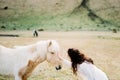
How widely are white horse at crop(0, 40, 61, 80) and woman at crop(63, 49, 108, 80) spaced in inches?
9.7

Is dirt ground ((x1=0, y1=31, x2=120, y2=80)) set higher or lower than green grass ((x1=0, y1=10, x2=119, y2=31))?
lower

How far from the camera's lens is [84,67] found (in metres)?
2.80

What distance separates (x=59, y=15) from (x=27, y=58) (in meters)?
1.16

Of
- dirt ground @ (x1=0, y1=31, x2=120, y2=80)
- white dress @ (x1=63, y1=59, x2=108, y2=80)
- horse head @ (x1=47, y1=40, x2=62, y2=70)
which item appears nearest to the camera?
white dress @ (x1=63, y1=59, x2=108, y2=80)

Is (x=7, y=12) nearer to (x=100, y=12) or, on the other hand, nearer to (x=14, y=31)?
(x=14, y=31)

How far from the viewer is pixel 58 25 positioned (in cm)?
419

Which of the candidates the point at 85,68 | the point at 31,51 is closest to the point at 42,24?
the point at 31,51

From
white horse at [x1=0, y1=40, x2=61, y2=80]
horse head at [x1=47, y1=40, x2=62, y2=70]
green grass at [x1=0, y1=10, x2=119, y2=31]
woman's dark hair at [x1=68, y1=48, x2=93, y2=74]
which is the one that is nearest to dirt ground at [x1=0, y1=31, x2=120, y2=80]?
green grass at [x1=0, y1=10, x2=119, y2=31]

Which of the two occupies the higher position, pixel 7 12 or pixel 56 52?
pixel 7 12

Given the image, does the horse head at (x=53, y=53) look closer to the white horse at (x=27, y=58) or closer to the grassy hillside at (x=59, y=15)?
the white horse at (x=27, y=58)

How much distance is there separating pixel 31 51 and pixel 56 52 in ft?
0.83

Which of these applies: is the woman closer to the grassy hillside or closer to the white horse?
the white horse

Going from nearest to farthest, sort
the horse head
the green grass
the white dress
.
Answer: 1. the white dress
2. the horse head
3. the green grass

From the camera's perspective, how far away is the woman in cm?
276
